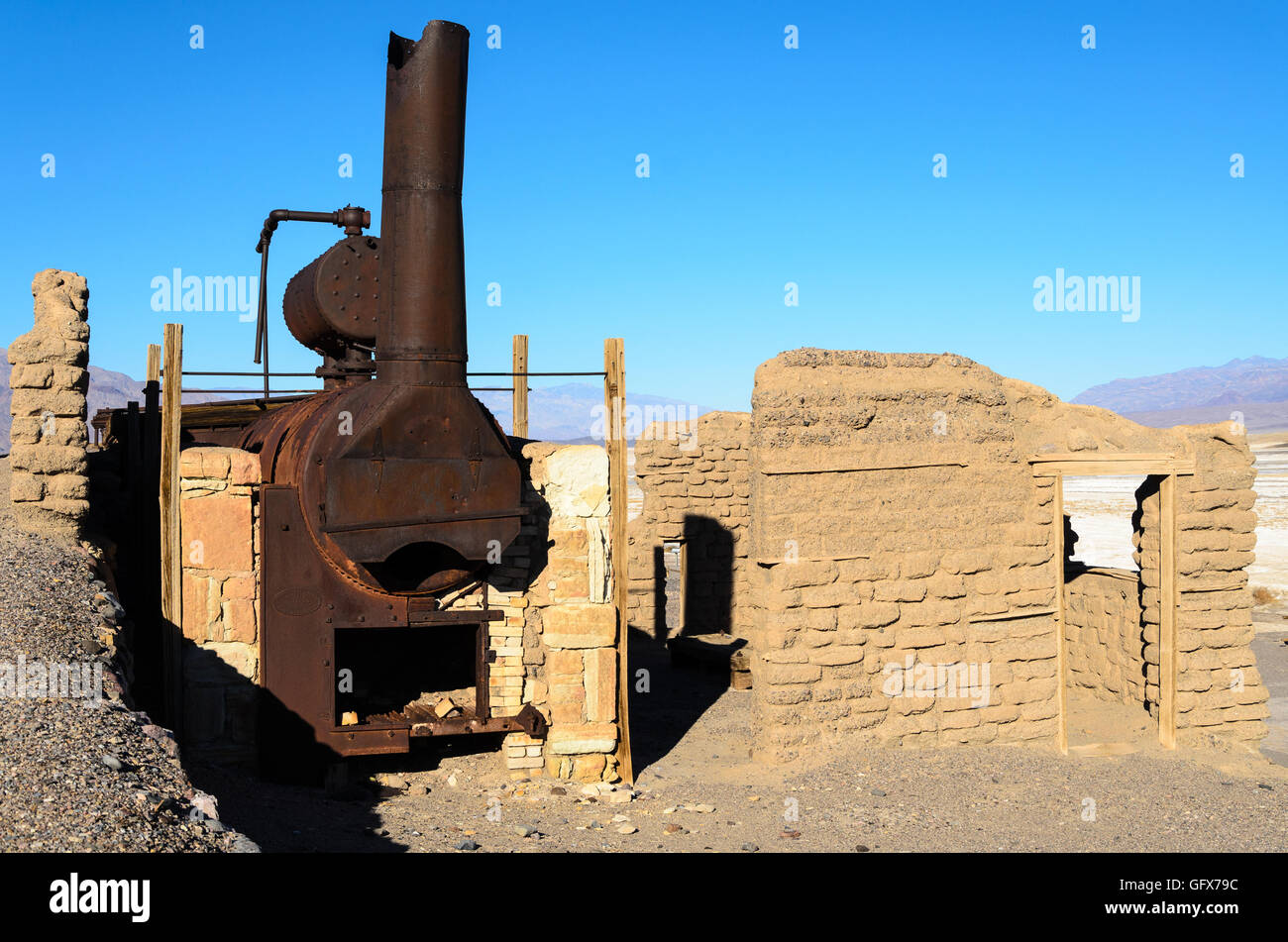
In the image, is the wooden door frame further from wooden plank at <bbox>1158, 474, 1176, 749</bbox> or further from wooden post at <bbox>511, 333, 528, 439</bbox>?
wooden post at <bbox>511, 333, 528, 439</bbox>

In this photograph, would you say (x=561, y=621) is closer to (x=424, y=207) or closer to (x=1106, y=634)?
(x=424, y=207)

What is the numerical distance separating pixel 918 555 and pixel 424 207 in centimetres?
482

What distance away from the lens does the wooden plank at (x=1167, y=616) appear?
Result: 973 cm

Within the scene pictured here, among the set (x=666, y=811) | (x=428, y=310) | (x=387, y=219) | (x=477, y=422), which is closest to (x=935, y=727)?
(x=666, y=811)

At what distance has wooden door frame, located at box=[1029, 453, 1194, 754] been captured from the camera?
9.45 meters

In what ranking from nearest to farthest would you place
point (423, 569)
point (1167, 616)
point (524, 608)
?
point (423, 569), point (524, 608), point (1167, 616)

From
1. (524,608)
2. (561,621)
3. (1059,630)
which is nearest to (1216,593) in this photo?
(1059,630)

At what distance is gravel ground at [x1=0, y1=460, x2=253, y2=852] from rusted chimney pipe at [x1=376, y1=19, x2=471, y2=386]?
260 centimetres

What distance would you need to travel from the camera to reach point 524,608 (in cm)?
839

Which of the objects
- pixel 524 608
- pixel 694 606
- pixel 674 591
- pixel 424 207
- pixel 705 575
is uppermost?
pixel 424 207

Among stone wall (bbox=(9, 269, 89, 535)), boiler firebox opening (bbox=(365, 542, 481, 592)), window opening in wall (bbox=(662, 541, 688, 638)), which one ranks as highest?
stone wall (bbox=(9, 269, 89, 535))

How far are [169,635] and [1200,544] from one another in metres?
8.71

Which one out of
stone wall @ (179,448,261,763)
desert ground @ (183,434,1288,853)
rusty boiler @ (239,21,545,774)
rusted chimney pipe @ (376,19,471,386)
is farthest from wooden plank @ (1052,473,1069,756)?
stone wall @ (179,448,261,763)

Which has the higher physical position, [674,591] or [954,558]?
[954,558]
